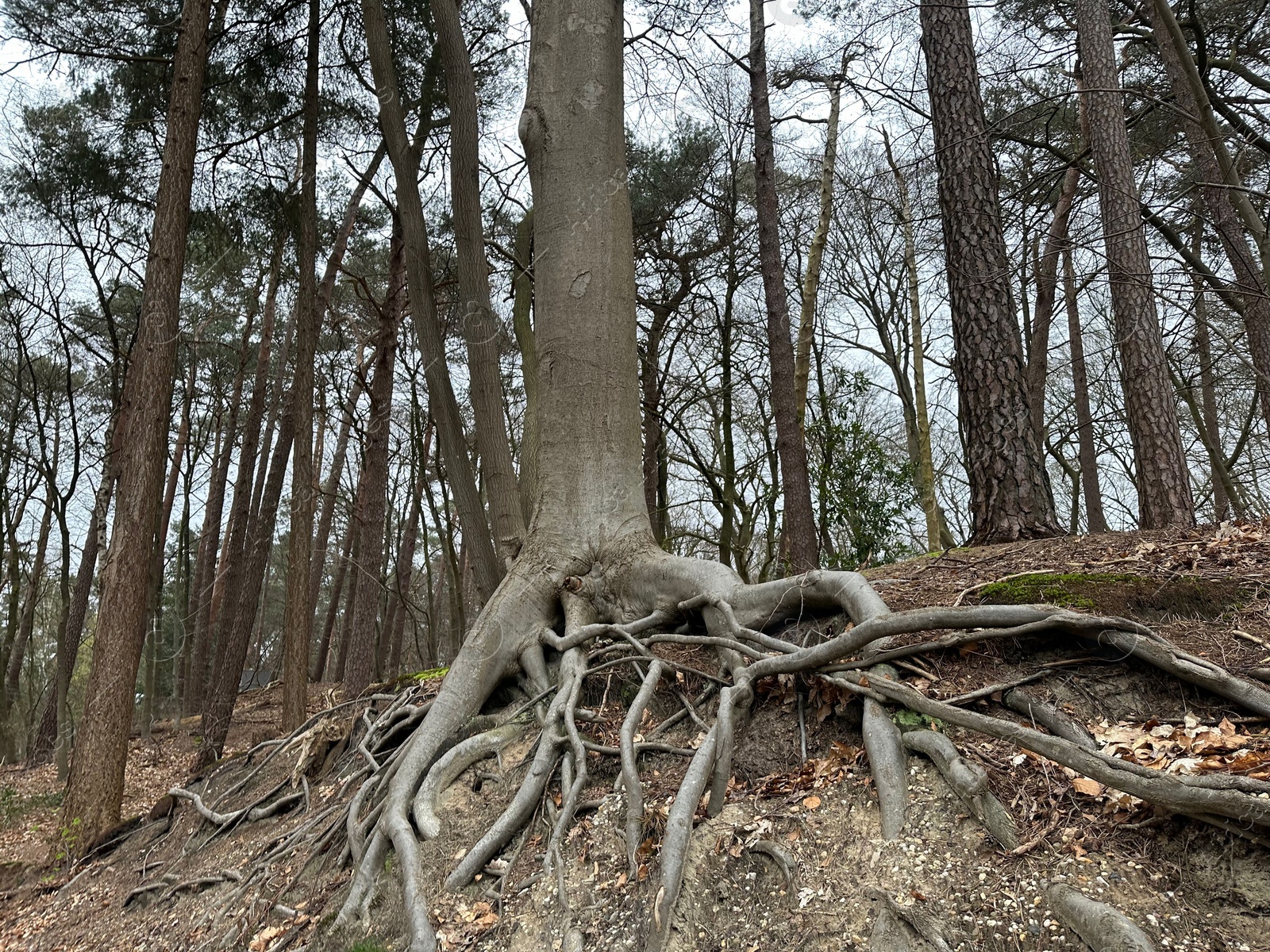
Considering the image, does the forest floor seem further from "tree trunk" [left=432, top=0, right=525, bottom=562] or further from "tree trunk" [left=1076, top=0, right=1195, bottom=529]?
"tree trunk" [left=432, top=0, right=525, bottom=562]

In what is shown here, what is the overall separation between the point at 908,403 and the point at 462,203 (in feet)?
40.4

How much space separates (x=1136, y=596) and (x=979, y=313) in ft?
11.6

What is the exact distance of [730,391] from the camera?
12.6 m

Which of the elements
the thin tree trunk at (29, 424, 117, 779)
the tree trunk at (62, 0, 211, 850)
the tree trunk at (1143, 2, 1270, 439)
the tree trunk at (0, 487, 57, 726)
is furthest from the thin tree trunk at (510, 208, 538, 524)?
the tree trunk at (0, 487, 57, 726)

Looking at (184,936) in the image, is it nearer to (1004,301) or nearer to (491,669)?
(491,669)

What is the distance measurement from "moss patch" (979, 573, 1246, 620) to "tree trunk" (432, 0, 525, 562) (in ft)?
13.2

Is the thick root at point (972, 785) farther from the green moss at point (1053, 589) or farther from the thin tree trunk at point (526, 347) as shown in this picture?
the thin tree trunk at point (526, 347)

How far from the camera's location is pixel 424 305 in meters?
6.55

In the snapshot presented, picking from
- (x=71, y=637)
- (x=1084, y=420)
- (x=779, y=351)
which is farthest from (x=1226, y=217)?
(x=71, y=637)

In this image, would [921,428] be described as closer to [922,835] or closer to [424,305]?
[424,305]

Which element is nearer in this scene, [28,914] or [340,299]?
[28,914]

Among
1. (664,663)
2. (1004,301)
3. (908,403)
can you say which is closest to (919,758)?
(664,663)

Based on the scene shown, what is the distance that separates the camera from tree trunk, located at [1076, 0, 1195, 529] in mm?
6070

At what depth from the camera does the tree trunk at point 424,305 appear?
645 centimetres
